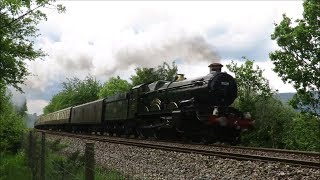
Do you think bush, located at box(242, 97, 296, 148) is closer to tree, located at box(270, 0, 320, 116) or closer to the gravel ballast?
tree, located at box(270, 0, 320, 116)

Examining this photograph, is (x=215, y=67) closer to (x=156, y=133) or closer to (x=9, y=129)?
(x=156, y=133)

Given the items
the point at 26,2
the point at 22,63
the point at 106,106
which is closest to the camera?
the point at 26,2

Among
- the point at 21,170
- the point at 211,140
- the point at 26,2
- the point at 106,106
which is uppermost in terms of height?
the point at 26,2

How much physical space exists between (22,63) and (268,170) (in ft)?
52.6

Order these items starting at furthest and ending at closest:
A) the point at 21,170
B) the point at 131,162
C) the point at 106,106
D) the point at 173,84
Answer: the point at 106,106 → the point at 173,84 → the point at 21,170 → the point at 131,162

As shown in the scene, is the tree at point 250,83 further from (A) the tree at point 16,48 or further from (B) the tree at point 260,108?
(A) the tree at point 16,48

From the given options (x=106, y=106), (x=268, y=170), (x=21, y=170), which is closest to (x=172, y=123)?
(x=21, y=170)

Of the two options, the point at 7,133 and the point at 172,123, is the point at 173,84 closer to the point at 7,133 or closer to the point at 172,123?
the point at 172,123

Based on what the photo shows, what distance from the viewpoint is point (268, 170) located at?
27.6 feet

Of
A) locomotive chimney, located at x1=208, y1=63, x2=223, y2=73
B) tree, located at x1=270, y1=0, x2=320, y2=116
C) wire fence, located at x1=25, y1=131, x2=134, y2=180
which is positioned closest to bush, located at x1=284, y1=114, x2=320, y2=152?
tree, located at x1=270, y1=0, x2=320, y2=116

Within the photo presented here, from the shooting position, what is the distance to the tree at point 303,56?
29.5 meters

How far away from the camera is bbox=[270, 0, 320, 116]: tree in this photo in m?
29.5

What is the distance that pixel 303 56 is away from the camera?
31.0 m

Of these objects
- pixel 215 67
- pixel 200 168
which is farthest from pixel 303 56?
pixel 200 168
